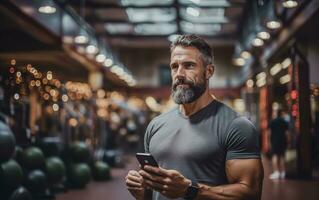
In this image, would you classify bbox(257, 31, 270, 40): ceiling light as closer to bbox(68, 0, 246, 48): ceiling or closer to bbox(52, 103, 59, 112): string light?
bbox(68, 0, 246, 48): ceiling

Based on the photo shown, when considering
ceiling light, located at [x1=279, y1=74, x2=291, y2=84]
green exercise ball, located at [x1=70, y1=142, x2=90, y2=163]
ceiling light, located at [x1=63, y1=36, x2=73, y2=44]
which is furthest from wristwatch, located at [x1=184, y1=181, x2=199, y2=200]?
ceiling light, located at [x1=279, y1=74, x2=291, y2=84]

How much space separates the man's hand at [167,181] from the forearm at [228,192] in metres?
0.10

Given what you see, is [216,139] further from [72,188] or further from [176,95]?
[72,188]

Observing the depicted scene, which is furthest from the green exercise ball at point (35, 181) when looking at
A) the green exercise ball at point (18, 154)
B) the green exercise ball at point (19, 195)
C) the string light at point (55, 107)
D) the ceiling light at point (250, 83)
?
the ceiling light at point (250, 83)

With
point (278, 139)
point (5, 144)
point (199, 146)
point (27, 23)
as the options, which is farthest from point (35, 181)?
point (199, 146)

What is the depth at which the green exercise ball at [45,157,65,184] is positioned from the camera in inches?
302

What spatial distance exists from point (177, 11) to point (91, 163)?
629 centimetres

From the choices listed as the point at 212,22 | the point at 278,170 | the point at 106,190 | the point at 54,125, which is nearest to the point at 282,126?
the point at 278,170

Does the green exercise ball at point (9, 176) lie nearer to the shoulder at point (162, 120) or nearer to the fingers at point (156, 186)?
the shoulder at point (162, 120)

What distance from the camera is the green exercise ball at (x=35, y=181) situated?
6.97m

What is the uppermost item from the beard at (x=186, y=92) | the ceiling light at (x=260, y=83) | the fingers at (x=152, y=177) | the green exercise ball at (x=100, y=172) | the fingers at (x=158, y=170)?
the ceiling light at (x=260, y=83)

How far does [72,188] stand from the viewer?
8.85 meters

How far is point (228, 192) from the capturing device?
1994 mm

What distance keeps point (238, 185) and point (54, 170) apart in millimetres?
6131
